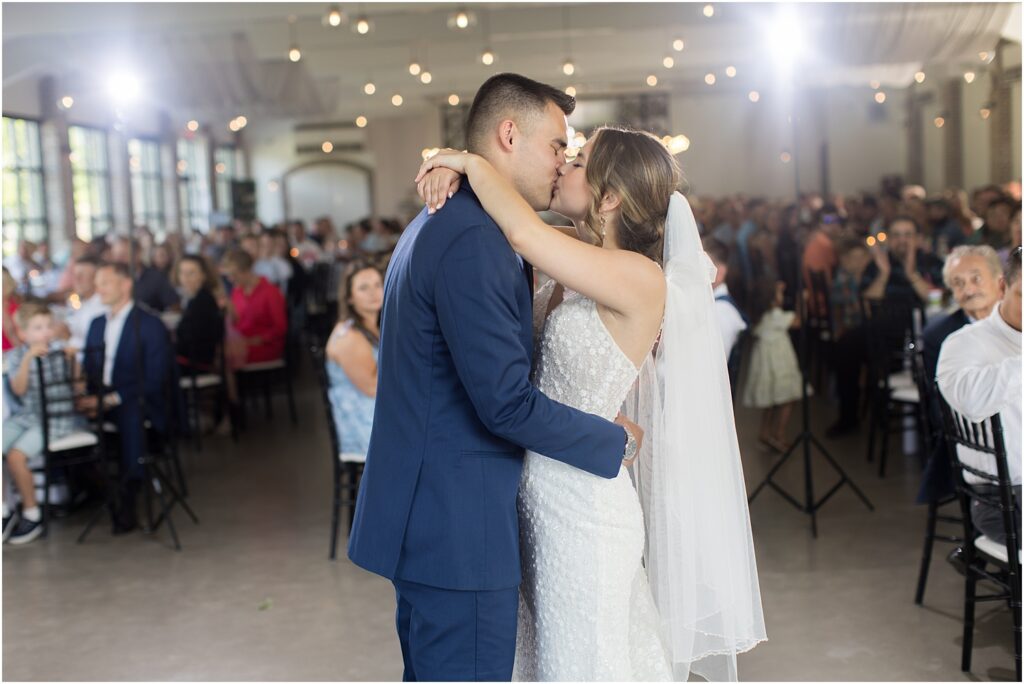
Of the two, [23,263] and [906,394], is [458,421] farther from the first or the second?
[23,263]

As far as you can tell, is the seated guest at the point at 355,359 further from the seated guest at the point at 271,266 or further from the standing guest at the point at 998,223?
the seated guest at the point at 271,266

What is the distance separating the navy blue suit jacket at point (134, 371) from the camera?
5.59m

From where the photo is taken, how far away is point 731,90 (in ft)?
77.0

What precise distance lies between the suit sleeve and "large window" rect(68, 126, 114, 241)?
46.3 feet

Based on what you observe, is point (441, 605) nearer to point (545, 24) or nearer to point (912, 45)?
point (912, 45)

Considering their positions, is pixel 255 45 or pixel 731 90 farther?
pixel 731 90

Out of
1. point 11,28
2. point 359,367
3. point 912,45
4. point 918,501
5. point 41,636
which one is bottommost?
point 41,636

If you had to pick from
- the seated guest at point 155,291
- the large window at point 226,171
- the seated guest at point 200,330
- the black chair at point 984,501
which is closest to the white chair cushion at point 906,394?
the black chair at point 984,501

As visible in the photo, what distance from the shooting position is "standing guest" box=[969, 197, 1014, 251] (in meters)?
7.78

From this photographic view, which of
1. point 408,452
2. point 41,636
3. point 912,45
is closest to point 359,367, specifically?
point 41,636

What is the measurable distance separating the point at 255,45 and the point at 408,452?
40.7 ft

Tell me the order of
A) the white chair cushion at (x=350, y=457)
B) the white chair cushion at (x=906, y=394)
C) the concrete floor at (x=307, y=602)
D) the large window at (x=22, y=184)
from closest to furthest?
the concrete floor at (x=307, y=602), the white chair cushion at (x=350, y=457), the white chair cushion at (x=906, y=394), the large window at (x=22, y=184)

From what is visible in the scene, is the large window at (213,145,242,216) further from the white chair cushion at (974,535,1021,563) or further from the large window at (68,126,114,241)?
the white chair cushion at (974,535,1021,563)

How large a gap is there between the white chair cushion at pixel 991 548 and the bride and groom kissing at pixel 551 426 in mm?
1087
